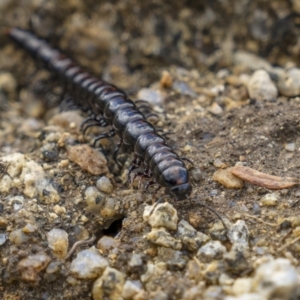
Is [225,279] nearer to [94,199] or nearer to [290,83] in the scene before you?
[94,199]

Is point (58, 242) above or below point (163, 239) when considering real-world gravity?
below

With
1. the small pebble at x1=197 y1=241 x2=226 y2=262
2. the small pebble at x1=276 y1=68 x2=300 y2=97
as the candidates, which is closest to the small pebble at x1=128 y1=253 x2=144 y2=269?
the small pebble at x1=197 y1=241 x2=226 y2=262

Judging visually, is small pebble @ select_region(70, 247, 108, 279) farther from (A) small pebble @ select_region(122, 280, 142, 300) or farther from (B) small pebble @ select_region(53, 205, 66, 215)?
(B) small pebble @ select_region(53, 205, 66, 215)

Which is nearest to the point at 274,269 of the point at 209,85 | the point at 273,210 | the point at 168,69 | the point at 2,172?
the point at 273,210

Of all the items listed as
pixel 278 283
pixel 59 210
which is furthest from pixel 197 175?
pixel 278 283

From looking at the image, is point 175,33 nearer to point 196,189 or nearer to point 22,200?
point 196,189

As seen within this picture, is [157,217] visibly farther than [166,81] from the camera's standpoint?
No
